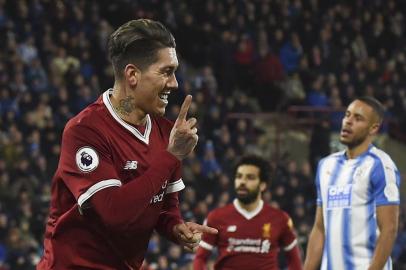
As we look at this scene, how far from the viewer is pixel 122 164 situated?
158 inches

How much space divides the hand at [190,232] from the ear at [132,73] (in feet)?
2.27

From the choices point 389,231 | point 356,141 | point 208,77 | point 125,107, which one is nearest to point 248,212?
point 356,141

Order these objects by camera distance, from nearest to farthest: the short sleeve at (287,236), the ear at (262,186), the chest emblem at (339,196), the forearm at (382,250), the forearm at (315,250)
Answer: the forearm at (382,250) → the chest emblem at (339,196) → the forearm at (315,250) → the short sleeve at (287,236) → the ear at (262,186)

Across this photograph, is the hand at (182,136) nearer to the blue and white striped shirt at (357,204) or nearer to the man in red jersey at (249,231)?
the blue and white striped shirt at (357,204)

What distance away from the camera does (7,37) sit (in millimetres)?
14883

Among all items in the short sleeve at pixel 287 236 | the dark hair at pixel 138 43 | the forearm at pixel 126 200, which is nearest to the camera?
the forearm at pixel 126 200

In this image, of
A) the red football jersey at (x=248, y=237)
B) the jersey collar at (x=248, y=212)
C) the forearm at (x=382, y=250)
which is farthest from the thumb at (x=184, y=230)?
the jersey collar at (x=248, y=212)

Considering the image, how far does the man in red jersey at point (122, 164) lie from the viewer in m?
3.83

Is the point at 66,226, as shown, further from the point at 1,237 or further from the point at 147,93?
the point at 1,237

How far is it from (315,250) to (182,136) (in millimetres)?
3315

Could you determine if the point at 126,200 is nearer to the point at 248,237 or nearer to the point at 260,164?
the point at 248,237

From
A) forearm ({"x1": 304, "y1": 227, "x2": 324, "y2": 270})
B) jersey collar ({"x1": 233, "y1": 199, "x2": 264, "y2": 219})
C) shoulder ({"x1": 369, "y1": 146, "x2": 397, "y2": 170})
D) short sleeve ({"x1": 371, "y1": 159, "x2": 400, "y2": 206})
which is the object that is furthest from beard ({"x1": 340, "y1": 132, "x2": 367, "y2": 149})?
jersey collar ({"x1": 233, "y1": 199, "x2": 264, "y2": 219})

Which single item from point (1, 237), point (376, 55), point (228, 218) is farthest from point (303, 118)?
point (228, 218)

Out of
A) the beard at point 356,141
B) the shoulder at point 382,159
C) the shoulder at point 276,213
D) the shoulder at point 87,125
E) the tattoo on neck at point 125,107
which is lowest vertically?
the shoulder at point 276,213
